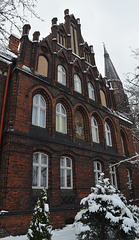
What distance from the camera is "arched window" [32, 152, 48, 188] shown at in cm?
768

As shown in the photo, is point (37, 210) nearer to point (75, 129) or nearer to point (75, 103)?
point (75, 129)

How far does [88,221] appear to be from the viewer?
16.6ft

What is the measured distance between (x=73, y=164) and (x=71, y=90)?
16.1ft

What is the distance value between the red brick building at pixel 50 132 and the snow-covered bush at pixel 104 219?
2.59 meters

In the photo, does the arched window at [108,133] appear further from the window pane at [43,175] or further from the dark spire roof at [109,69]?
the dark spire roof at [109,69]

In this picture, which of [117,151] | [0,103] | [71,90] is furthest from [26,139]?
[117,151]

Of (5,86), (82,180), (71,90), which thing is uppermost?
(71,90)

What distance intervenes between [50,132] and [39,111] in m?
1.23

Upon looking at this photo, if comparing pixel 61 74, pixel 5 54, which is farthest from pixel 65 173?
pixel 61 74

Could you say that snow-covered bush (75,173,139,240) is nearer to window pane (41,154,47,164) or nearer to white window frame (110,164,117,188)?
window pane (41,154,47,164)

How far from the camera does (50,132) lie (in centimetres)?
909

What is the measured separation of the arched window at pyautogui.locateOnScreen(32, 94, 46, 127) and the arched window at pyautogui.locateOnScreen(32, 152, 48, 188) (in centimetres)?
166

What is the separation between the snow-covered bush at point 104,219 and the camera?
4805mm

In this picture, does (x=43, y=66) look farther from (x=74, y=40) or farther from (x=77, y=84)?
(x=74, y=40)
